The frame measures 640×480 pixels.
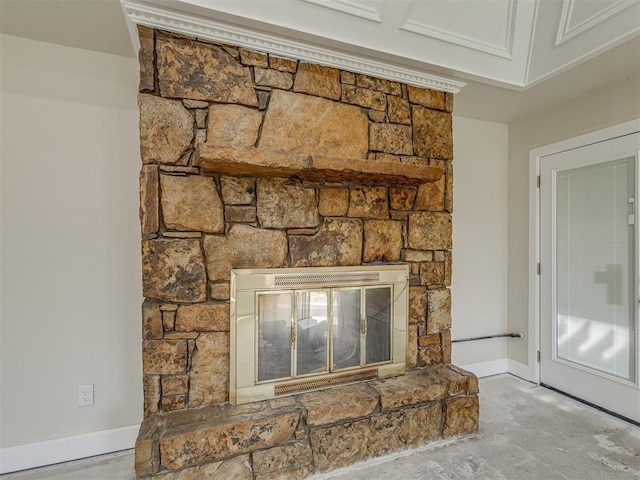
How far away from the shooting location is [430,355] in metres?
2.27

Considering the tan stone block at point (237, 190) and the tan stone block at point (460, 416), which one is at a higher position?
the tan stone block at point (237, 190)

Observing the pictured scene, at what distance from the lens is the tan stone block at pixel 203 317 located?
5.59ft

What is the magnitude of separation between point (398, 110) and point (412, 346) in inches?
61.8

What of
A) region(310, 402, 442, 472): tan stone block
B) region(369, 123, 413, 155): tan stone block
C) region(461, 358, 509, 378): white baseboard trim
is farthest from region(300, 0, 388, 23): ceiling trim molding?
region(461, 358, 509, 378): white baseboard trim

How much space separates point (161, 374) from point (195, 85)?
1.49m

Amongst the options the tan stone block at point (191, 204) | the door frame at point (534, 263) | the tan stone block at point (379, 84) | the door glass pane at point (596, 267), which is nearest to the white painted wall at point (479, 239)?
the door frame at point (534, 263)

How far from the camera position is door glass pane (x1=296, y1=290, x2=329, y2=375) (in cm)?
195

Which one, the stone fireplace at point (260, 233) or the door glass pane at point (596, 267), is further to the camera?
the door glass pane at point (596, 267)

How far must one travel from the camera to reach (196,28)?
1680 mm

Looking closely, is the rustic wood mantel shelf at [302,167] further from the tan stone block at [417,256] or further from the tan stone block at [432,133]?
the tan stone block at [417,256]

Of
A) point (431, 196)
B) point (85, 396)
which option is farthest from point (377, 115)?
point (85, 396)

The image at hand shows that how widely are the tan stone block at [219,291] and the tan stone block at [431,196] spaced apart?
134cm

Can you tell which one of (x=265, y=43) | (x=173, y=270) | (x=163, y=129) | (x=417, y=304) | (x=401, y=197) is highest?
(x=265, y=43)

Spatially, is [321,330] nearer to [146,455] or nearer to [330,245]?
[330,245]
